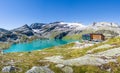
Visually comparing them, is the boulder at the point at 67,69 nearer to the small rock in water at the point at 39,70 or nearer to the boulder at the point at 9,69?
the small rock in water at the point at 39,70

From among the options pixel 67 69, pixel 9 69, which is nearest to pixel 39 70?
pixel 9 69

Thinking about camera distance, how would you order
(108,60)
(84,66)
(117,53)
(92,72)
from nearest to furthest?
(92,72), (84,66), (108,60), (117,53)

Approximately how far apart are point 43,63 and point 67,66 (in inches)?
215

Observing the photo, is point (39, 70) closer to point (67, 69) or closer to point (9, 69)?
point (9, 69)

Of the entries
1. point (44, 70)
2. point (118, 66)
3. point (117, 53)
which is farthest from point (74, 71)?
point (117, 53)

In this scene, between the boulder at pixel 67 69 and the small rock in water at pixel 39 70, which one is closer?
the small rock in water at pixel 39 70

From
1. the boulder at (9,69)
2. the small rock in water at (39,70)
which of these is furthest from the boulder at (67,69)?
the boulder at (9,69)

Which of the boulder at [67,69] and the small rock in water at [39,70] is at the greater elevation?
the small rock in water at [39,70]

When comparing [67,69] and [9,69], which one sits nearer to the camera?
[9,69]

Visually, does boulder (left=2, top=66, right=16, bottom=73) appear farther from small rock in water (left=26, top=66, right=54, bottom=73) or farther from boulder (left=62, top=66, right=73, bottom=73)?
boulder (left=62, top=66, right=73, bottom=73)

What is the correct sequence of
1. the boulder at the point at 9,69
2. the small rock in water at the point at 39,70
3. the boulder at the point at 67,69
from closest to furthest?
the small rock in water at the point at 39,70 → the boulder at the point at 9,69 → the boulder at the point at 67,69

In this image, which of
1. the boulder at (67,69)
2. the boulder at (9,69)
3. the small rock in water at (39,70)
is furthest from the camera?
the boulder at (67,69)

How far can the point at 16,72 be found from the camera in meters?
39.5

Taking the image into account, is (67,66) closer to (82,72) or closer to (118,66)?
(82,72)
